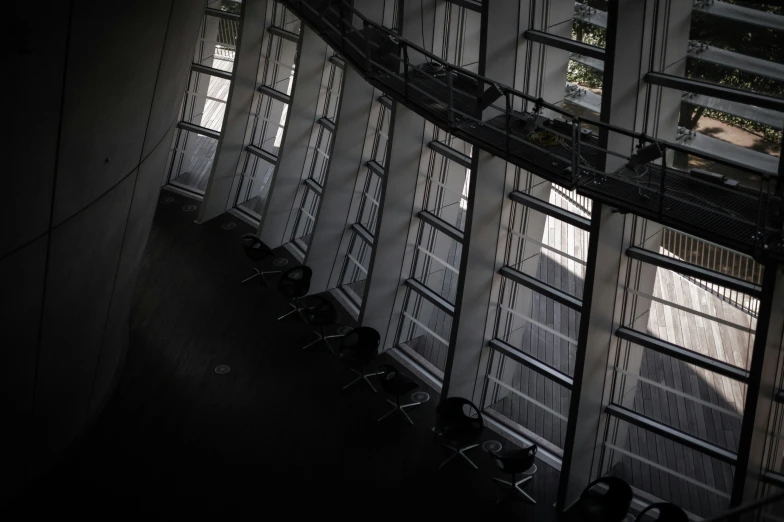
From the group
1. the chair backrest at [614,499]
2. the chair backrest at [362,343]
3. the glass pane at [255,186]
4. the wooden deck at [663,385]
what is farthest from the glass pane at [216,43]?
the chair backrest at [614,499]

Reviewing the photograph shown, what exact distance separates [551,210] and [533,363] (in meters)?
2.64

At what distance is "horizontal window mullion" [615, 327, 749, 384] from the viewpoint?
1008 centimetres

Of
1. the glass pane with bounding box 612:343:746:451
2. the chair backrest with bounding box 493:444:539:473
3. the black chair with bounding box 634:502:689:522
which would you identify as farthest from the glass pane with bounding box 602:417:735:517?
the chair backrest with bounding box 493:444:539:473

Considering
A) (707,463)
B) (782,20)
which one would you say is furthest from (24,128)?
(707,463)

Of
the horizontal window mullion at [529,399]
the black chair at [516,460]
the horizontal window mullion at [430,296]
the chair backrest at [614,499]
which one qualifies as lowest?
the chair backrest at [614,499]

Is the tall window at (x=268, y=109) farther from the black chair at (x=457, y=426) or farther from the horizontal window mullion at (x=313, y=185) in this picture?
the black chair at (x=457, y=426)

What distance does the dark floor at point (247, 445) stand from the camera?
11.7m

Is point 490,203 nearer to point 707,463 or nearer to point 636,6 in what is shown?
point 636,6

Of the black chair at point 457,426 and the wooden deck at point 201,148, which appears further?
the wooden deck at point 201,148

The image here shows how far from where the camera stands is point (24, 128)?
7.80 metres

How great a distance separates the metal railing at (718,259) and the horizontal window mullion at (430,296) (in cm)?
377

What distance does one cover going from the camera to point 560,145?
32.0ft

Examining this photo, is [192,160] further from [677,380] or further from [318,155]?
[677,380]

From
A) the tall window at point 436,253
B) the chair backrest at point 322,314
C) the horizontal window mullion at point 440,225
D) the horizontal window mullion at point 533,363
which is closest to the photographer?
the horizontal window mullion at point 533,363
